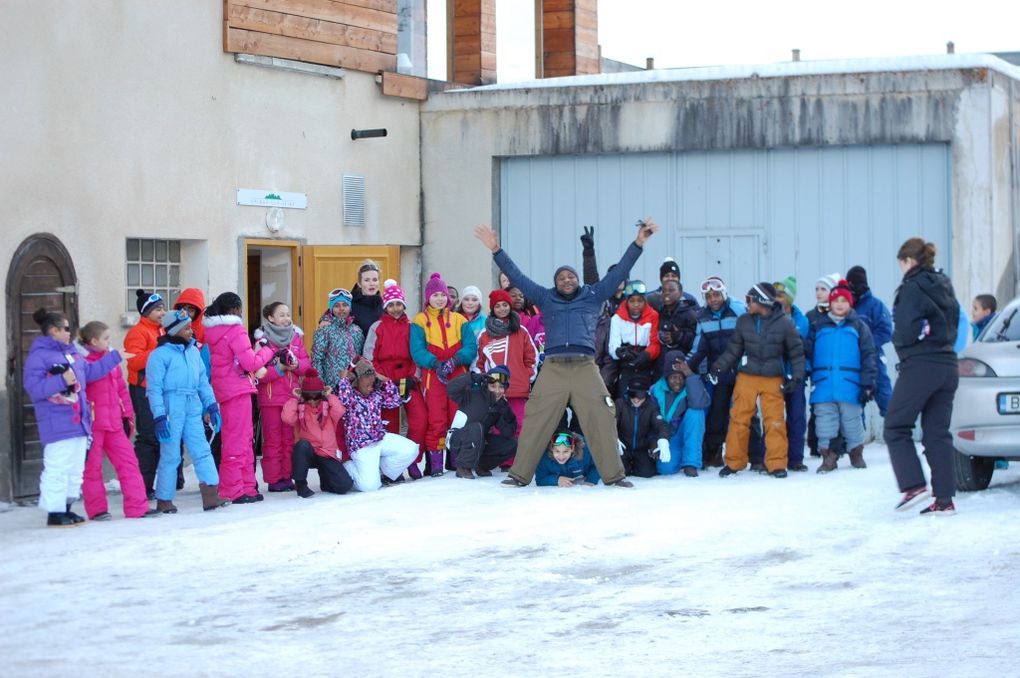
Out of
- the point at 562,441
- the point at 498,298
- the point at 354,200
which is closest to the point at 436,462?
the point at 498,298

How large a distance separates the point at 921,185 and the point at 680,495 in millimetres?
6123

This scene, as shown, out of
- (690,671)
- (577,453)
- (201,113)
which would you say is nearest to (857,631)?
(690,671)

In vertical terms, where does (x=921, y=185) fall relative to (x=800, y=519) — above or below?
above

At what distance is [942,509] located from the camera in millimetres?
10359

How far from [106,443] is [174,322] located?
1013 mm

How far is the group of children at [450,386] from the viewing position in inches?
468

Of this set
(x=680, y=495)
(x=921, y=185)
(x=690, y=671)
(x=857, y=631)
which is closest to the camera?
(x=690, y=671)

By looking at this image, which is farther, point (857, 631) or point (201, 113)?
point (201, 113)

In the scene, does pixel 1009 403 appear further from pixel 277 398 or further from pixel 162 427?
pixel 162 427

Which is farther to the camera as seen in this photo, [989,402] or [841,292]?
[841,292]

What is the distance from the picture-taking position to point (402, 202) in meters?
17.9

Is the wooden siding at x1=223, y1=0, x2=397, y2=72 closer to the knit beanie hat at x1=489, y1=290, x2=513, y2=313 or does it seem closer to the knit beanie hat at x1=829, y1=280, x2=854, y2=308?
the knit beanie hat at x1=489, y1=290, x2=513, y2=313

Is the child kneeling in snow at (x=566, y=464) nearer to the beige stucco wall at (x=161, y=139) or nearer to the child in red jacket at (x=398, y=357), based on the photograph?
the child in red jacket at (x=398, y=357)

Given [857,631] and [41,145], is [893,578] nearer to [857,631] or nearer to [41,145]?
[857,631]
